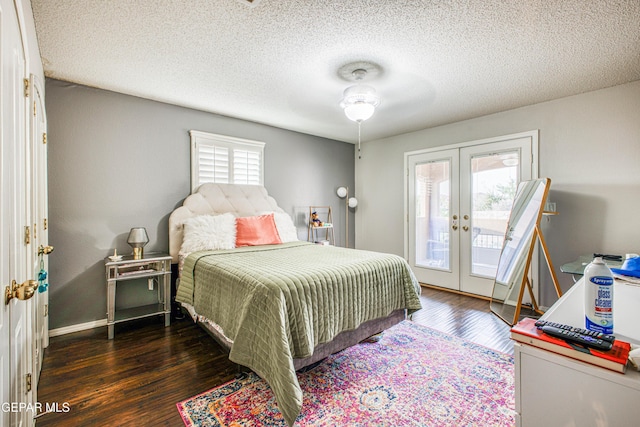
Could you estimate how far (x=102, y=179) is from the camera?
3121 millimetres

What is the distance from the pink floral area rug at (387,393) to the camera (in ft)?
5.61

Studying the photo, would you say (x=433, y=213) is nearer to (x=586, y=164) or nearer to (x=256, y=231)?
(x=586, y=164)

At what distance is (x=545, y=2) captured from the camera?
181cm

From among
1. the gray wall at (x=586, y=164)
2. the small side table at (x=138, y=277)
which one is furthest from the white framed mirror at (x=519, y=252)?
the small side table at (x=138, y=277)

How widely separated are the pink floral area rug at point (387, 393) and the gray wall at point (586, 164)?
1865mm

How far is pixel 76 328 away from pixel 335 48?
363cm

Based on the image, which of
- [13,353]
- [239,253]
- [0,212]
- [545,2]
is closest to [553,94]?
[545,2]

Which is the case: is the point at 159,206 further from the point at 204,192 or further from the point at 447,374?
the point at 447,374

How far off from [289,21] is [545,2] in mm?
1617

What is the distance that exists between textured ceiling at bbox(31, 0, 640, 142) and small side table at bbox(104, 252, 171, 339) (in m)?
1.80

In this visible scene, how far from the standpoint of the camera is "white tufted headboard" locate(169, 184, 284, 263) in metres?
3.42

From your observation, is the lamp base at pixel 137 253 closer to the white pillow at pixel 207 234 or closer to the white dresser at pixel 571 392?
the white pillow at pixel 207 234

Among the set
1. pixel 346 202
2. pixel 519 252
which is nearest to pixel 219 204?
pixel 346 202

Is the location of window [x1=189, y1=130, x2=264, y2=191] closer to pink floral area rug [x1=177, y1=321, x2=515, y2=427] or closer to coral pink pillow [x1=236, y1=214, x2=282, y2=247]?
coral pink pillow [x1=236, y1=214, x2=282, y2=247]
